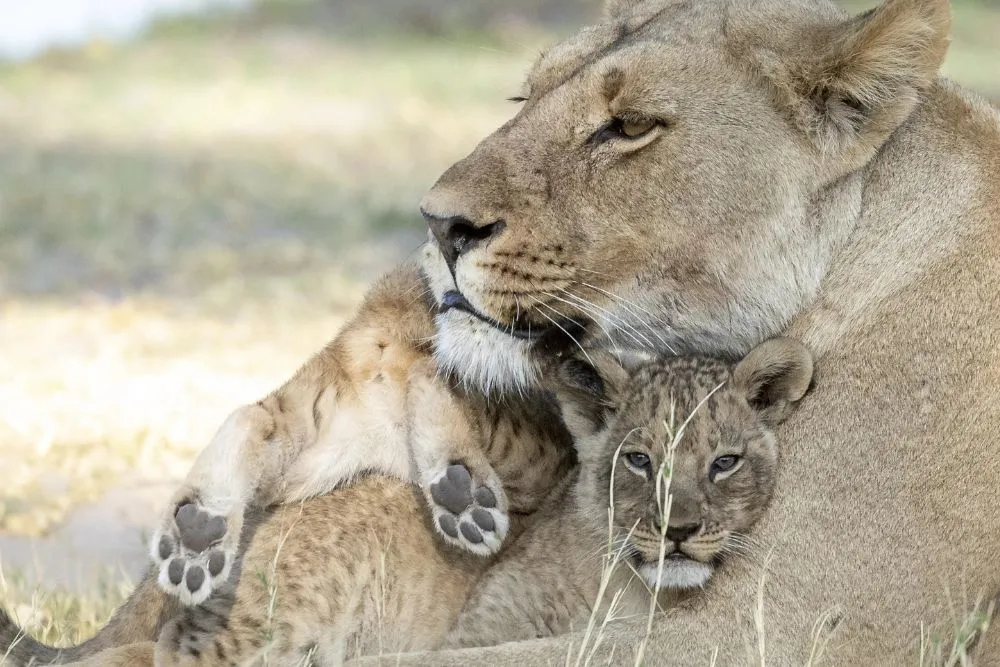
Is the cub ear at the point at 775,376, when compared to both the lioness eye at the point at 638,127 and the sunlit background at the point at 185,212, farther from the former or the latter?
the sunlit background at the point at 185,212

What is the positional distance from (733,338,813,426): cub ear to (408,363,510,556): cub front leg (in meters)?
0.71

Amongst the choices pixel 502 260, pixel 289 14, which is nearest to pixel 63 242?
pixel 502 260

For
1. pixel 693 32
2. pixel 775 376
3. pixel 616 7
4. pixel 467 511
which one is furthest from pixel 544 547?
pixel 616 7

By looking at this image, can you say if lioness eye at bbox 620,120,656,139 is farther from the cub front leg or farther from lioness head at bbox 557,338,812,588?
the cub front leg

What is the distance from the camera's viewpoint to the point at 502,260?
11.6 ft

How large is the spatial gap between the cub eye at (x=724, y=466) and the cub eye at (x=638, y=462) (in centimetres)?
14

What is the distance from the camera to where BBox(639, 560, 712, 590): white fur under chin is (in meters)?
3.30

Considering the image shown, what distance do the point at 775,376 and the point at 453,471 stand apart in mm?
858

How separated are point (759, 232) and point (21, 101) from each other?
42.1 feet

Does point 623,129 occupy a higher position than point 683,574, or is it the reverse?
point 623,129

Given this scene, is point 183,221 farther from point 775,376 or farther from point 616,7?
point 775,376

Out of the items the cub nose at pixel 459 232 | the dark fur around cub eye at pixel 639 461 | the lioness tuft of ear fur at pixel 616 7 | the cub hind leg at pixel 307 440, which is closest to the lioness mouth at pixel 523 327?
A: the cub nose at pixel 459 232

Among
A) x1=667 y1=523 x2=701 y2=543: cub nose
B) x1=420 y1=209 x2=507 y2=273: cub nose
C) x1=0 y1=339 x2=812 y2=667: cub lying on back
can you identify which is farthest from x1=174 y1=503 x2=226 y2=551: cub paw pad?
x1=667 y1=523 x2=701 y2=543: cub nose

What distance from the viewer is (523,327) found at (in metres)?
3.65
